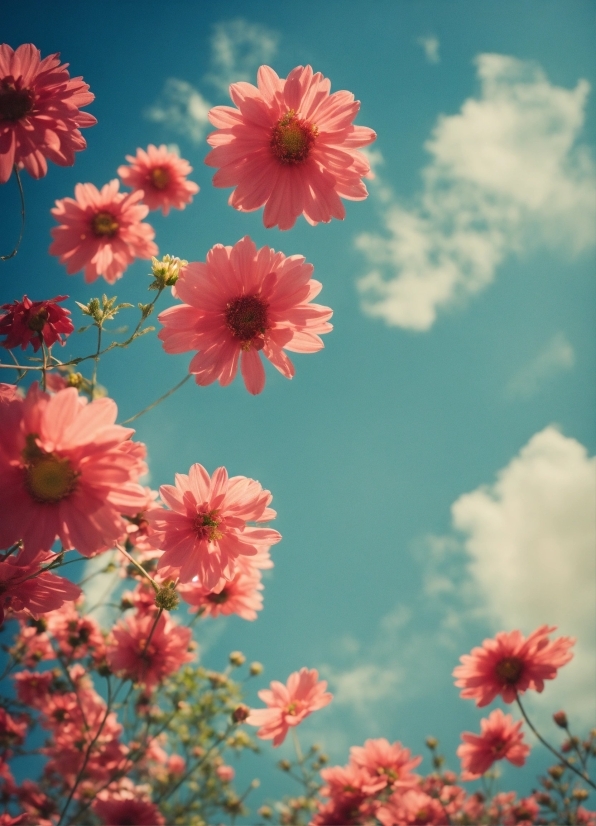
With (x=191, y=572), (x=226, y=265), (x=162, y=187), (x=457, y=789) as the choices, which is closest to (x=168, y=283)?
(x=226, y=265)

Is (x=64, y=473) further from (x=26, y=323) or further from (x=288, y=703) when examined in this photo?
(x=288, y=703)

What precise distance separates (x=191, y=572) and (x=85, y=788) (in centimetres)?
389

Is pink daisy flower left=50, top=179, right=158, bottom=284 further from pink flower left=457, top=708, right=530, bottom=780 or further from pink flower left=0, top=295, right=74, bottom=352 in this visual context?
pink flower left=457, top=708, right=530, bottom=780

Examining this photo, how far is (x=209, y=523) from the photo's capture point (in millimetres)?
1913

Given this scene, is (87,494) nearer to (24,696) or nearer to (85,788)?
(24,696)

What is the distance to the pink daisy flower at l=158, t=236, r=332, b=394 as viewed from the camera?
1762mm

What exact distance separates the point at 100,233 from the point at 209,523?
238 centimetres

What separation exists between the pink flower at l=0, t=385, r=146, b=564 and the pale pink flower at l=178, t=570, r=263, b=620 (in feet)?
4.96

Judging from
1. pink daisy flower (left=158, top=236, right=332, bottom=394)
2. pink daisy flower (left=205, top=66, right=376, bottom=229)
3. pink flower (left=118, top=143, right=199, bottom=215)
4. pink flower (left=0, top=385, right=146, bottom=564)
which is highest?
pink flower (left=118, top=143, right=199, bottom=215)

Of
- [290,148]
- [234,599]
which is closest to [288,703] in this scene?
[234,599]

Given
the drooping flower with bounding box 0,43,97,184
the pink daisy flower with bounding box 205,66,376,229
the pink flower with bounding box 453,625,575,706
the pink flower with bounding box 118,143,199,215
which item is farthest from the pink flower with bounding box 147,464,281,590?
the pink flower with bounding box 118,143,199,215

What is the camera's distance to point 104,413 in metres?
1.29

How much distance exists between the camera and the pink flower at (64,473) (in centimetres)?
125

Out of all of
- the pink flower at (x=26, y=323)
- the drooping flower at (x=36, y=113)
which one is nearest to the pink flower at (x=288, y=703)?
the pink flower at (x=26, y=323)
